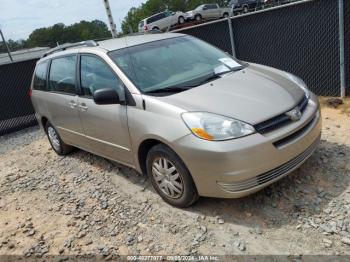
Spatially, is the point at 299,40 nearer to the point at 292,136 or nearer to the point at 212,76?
the point at 212,76

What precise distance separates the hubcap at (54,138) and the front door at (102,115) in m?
1.47

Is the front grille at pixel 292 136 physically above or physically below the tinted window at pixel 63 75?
below

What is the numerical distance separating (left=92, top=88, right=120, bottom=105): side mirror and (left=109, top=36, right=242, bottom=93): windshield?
0.81 ft

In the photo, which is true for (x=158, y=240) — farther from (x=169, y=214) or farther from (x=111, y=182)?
(x=111, y=182)

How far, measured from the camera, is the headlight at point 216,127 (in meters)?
3.14

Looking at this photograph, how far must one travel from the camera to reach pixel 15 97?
376 inches

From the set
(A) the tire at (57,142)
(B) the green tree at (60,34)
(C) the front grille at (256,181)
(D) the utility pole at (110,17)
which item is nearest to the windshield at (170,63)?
(C) the front grille at (256,181)

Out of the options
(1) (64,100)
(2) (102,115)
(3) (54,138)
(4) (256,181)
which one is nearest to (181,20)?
(3) (54,138)

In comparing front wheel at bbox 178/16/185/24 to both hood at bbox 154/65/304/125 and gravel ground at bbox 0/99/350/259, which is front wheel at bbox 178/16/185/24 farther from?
hood at bbox 154/65/304/125

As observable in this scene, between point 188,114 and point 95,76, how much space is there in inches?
64.9

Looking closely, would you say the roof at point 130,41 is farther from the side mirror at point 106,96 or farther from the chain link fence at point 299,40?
the chain link fence at point 299,40

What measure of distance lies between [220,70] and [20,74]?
23.2 ft

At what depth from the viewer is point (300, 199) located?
11.5ft

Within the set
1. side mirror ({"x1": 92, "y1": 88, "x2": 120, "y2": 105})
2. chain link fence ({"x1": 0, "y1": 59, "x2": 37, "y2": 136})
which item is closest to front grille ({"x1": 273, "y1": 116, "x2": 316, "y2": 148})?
side mirror ({"x1": 92, "y1": 88, "x2": 120, "y2": 105})
